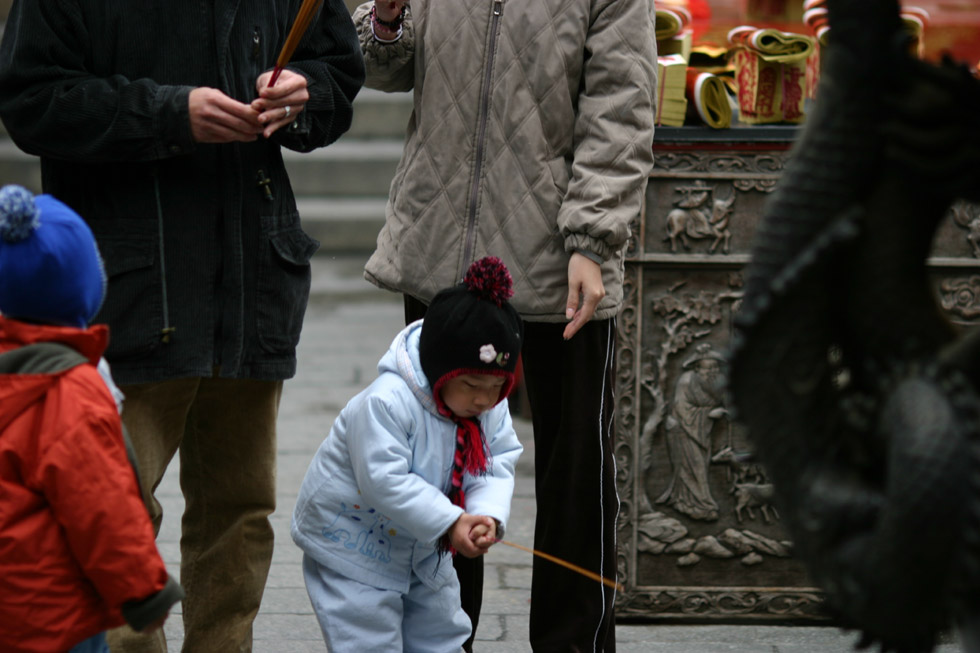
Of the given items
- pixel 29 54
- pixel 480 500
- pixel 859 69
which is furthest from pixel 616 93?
pixel 859 69

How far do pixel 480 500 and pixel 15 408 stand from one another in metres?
1.07

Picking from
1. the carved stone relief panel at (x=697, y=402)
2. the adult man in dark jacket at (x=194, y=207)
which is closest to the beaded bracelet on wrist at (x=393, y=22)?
the adult man in dark jacket at (x=194, y=207)

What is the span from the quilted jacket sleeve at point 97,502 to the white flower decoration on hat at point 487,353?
821mm

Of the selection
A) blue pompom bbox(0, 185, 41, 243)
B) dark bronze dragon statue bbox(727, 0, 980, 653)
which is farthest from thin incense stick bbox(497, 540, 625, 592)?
dark bronze dragon statue bbox(727, 0, 980, 653)

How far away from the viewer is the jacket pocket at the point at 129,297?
2.95m

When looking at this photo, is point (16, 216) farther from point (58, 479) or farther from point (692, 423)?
point (692, 423)

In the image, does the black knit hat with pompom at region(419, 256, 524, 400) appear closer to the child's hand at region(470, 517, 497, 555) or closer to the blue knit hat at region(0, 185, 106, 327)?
the child's hand at region(470, 517, 497, 555)

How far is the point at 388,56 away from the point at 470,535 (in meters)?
1.20

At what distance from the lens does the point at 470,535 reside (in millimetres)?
2975

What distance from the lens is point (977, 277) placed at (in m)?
4.00

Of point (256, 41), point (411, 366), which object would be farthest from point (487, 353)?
point (256, 41)

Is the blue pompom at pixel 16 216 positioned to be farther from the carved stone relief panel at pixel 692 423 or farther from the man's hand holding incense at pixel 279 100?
the carved stone relief panel at pixel 692 423

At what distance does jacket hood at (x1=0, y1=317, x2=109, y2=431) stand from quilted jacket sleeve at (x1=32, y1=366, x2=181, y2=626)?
5 cm

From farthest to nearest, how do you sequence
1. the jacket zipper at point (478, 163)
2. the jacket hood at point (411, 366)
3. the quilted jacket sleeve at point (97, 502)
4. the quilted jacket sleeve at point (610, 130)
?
the jacket zipper at point (478, 163) < the quilted jacket sleeve at point (610, 130) < the jacket hood at point (411, 366) < the quilted jacket sleeve at point (97, 502)
